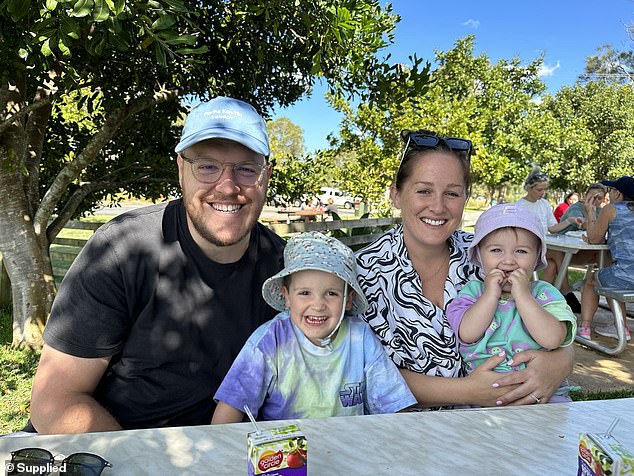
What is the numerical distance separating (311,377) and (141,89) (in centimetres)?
382

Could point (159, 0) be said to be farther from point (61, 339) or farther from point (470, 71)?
point (470, 71)

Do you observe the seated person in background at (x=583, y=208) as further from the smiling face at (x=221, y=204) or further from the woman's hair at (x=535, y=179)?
the smiling face at (x=221, y=204)

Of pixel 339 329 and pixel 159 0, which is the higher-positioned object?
pixel 159 0

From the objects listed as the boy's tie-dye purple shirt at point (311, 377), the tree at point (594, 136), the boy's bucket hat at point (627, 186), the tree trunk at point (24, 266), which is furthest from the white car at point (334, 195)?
the tree at point (594, 136)

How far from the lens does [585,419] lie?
1.81m

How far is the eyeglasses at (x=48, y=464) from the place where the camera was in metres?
1.20

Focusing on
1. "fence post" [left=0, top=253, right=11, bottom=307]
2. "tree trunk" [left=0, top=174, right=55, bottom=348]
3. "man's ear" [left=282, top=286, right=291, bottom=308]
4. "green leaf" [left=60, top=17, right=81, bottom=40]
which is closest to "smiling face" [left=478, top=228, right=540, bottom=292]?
"man's ear" [left=282, top=286, right=291, bottom=308]

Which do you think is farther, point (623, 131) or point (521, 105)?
point (623, 131)

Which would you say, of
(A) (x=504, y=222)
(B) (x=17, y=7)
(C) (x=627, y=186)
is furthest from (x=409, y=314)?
(C) (x=627, y=186)

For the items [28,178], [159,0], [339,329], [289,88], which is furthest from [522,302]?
[28,178]

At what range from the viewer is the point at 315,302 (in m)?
2.10

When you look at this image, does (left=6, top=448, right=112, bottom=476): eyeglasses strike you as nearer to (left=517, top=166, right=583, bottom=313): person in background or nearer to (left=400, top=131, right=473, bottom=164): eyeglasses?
(left=400, top=131, right=473, bottom=164): eyeglasses

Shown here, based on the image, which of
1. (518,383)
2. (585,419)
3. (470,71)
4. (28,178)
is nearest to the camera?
(585,419)

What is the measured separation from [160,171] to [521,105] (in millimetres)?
19679
